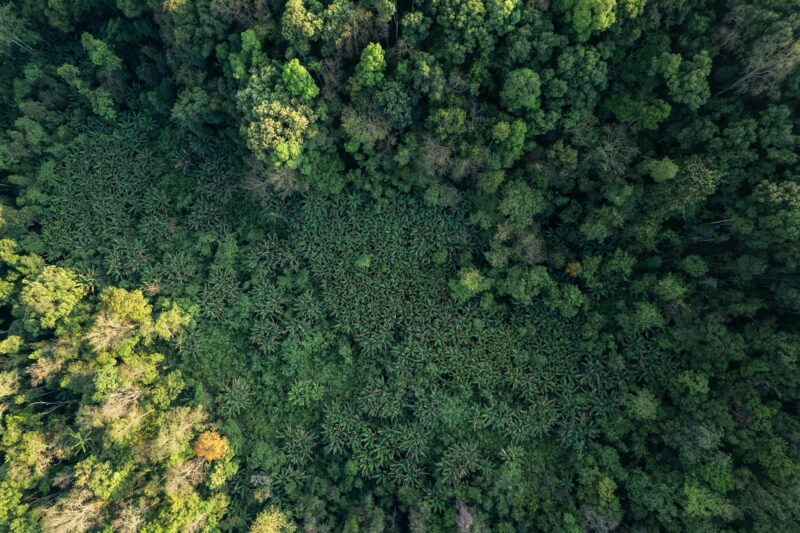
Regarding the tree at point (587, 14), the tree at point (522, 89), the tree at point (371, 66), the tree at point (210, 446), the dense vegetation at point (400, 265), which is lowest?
the tree at point (210, 446)

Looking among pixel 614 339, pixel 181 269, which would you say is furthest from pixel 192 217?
pixel 614 339

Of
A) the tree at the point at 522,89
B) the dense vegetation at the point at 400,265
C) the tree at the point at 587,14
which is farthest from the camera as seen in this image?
the dense vegetation at the point at 400,265

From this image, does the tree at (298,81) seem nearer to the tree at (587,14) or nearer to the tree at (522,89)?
the tree at (522,89)

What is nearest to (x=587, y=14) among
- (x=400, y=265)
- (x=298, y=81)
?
(x=298, y=81)

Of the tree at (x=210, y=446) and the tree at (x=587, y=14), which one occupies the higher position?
the tree at (x=587, y=14)

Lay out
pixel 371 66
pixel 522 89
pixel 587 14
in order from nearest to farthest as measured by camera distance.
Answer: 1. pixel 587 14
2. pixel 522 89
3. pixel 371 66

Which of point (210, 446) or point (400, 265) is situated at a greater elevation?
point (400, 265)

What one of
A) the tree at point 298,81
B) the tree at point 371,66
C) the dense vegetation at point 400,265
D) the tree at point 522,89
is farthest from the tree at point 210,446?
the tree at point 522,89

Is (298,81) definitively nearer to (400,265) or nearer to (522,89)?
(522,89)
